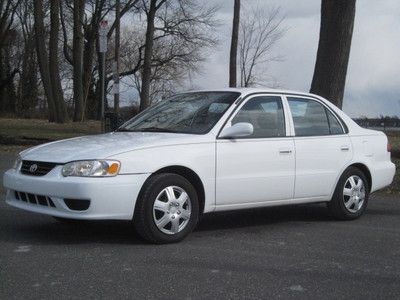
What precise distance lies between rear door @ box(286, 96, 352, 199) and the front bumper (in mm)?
2051

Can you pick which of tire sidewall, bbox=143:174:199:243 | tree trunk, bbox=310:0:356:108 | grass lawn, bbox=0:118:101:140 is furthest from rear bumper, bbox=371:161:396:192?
grass lawn, bbox=0:118:101:140

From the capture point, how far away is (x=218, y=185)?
21.5ft

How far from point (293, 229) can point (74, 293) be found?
329 centimetres

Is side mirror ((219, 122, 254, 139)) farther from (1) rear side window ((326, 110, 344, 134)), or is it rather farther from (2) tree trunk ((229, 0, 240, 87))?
(2) tree trunk ((229, 0, 240, 87))

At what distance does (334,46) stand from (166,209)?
787cm

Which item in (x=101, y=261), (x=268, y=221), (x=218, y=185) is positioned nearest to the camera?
(x=101, y=261)

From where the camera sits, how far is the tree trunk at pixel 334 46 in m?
12.9

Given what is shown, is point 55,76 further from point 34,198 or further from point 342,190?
point 34,198

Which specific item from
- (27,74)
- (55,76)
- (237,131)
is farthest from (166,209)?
(27,74)

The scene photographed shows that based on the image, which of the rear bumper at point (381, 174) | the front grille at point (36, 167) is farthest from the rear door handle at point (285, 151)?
the front grille at point (36, 167)

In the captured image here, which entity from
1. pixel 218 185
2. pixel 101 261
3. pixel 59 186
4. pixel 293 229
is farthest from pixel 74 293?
pixel 293 229

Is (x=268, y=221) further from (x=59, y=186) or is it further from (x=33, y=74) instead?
(x=33, y=74)

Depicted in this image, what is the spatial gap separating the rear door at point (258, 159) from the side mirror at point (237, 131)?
6 cm

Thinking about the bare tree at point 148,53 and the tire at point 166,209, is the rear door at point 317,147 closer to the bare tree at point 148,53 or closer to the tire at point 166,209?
→ the tire at point 166,209
